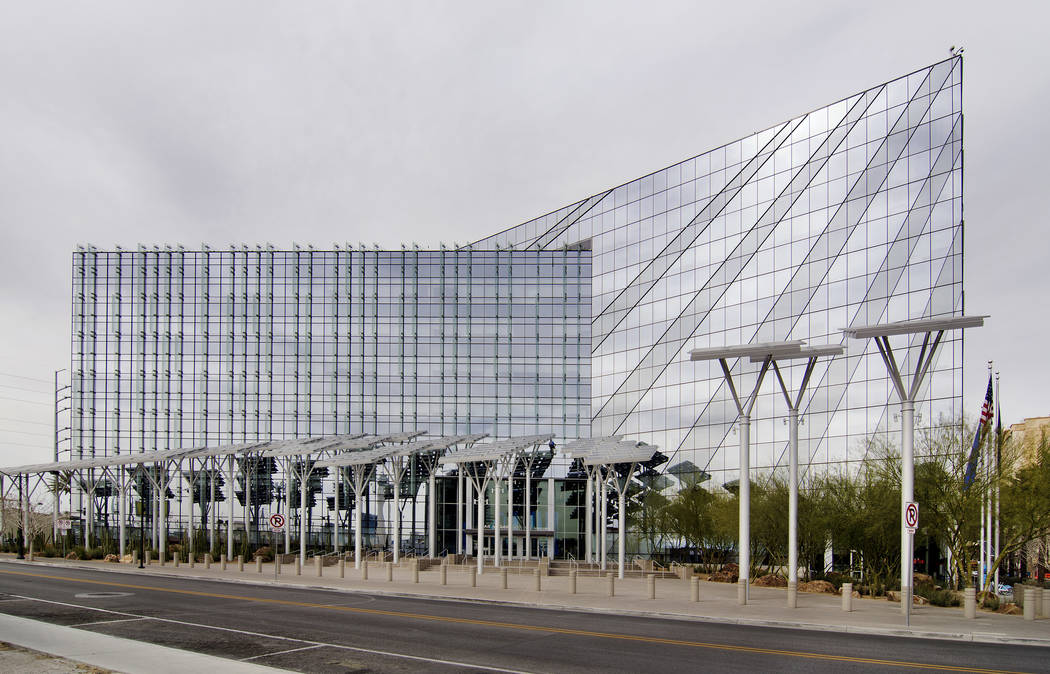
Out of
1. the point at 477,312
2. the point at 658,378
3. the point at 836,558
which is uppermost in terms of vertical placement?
the point at 477,312

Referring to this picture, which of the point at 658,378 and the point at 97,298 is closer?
the point at 658,378

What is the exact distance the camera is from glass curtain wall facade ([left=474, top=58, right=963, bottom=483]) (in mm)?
50344

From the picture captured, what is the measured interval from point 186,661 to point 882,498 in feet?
102

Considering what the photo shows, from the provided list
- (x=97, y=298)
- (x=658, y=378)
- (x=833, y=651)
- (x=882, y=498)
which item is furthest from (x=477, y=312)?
(x=833, y=651)

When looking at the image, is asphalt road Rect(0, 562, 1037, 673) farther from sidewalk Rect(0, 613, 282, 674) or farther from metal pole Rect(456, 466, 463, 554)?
metal pole Rect(456, 466, 463, 554)

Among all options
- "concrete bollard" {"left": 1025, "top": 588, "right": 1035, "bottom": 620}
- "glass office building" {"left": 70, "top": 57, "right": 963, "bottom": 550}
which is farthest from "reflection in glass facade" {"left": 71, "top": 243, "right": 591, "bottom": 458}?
"concrete bollard" {"left": 1025, "top": 588, "right": 1035, "bottom": 620}

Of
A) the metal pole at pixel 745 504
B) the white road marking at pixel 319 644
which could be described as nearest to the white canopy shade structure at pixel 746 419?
the metal pole at pixel 745 504

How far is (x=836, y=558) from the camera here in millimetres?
49188

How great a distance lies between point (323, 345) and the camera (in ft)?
256

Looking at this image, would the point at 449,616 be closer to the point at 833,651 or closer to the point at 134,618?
the point at 134,618

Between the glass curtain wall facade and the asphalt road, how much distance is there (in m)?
31.3

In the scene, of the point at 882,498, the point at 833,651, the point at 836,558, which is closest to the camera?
the point at 833,651

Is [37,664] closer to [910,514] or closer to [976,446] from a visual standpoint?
[910,514]

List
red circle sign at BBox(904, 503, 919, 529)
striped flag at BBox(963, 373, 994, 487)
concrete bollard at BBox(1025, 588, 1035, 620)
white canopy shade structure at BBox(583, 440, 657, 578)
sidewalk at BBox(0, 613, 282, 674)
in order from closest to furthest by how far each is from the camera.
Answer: sidewalk at BBox(0, 613, 282, 674)
red circle sign at BBox(904, 503, 919, 529)
concrete bollard at BBox(1025, 588, 1035, 620)
striped flag at BBox(963, 373, 994, 487)
white canopy shade structure at BBox(583, 440, 657, 578)
